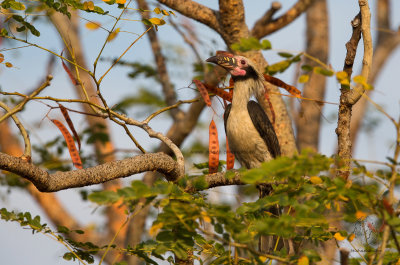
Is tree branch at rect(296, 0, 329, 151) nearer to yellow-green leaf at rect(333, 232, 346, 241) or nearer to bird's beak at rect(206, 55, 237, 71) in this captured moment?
bird's beak at rect(206, 55, 237, 71)

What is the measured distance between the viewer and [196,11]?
516 centimetres

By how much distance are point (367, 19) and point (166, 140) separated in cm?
149

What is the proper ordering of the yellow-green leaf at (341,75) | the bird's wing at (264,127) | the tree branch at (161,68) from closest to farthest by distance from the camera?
the yellow-green leaf at (341,75), the bird's wing at (264,127), the tree branch at (161,68)

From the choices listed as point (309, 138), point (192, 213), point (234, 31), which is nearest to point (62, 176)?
point (192, 213)

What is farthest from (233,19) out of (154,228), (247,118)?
(154,228)

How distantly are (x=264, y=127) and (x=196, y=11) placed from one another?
5.03 ft

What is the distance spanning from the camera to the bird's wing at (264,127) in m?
4.47

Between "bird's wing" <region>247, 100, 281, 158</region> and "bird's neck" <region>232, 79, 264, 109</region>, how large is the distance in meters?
0.07

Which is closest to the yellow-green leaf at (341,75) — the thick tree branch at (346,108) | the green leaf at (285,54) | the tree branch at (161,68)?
the green leaf at (285,54)

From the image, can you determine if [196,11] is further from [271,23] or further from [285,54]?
[285,54]

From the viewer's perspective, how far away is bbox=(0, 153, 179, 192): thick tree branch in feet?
8.55

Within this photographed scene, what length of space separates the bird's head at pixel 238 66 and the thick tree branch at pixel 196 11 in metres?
0.70

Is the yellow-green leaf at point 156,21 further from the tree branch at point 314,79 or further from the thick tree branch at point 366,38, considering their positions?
the tree branch at point 314,79

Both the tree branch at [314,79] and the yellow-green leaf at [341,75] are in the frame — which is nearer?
the yellow-green leaf at [341,75]
